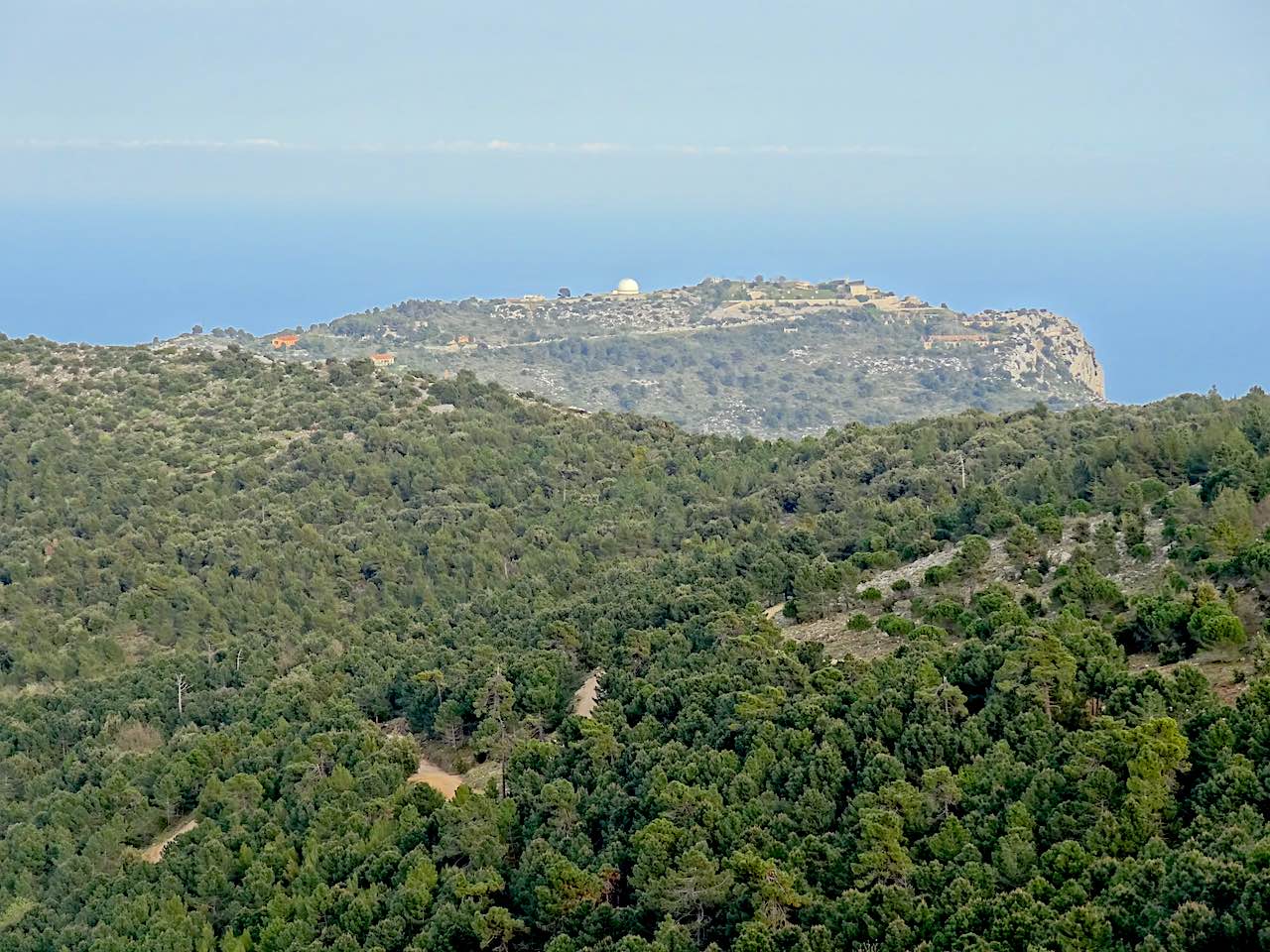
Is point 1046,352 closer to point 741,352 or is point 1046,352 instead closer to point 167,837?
point 741,352

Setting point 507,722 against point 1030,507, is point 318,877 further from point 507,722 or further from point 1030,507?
point 1030,507

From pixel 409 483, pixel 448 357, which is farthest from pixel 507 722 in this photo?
Result: pixel 448 357

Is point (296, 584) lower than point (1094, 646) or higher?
lower

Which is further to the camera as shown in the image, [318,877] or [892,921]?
[318,877]

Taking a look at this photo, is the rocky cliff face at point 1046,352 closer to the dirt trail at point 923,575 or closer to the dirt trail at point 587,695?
the dirt trail at point 923,575

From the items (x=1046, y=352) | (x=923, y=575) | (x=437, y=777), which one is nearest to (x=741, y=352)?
(x=1046, y=352)

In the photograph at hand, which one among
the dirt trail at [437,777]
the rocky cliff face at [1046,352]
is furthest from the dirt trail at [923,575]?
the rocky cliff face at [1046,352]

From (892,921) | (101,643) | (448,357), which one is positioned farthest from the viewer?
(448,357)
